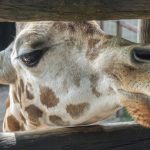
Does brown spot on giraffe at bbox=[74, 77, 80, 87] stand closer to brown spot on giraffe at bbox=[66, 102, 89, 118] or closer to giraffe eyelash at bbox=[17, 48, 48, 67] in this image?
brown spot on giraffe at bbox=[66, 102, 89, 118]


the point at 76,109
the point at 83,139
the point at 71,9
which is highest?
the point at 71,9

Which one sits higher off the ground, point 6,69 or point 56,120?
point 6,69

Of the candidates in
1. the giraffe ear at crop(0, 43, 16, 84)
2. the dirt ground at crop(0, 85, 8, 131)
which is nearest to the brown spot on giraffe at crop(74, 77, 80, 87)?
the giraffe ear at crop(0, 43, 16, 84)

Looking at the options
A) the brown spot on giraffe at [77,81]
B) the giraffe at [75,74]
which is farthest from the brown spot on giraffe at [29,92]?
the brown spot on giraffe at [77,81]

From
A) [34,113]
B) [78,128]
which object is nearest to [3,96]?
[34,113]

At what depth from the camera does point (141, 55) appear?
140cm

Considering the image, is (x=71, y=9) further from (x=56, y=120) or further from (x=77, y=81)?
(x=56, y=120)

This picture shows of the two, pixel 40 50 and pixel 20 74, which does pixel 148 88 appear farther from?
pixel 20 74

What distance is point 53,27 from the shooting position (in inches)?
72.1

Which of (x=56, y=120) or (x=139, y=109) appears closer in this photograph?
(x=139, y=109)

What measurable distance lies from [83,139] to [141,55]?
0.45m

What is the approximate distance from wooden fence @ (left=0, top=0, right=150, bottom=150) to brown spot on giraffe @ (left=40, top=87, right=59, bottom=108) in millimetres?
137

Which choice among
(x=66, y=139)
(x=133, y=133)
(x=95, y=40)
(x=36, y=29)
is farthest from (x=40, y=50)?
(x=133, y=133)

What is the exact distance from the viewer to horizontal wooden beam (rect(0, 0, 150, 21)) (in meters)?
1.21
